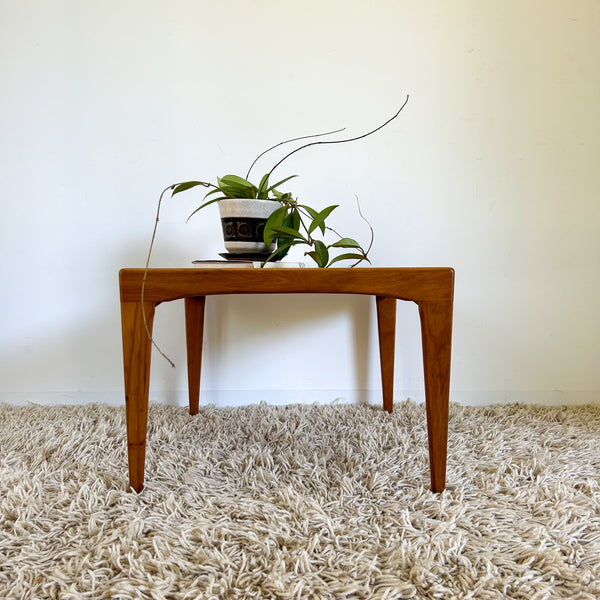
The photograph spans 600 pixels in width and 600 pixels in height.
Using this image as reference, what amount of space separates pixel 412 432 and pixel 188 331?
23.0 inches

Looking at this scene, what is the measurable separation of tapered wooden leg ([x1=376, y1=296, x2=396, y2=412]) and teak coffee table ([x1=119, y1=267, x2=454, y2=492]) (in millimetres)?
357

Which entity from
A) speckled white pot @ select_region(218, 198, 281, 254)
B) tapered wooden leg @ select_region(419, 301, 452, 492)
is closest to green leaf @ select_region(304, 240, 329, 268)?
speckled white pot @ select_region(218, 198, 281, 254)

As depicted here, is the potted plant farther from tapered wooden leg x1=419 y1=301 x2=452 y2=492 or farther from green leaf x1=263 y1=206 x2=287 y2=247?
tapered wooden leg x1=419 y1=301 x2=452 y2=492

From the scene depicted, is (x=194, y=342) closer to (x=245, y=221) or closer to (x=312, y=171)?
(x=245, y=221)

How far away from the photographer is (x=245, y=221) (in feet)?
2.38

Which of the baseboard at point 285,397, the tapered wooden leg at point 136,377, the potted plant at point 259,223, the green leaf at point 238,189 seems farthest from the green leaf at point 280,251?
the baseboard at point 285,397

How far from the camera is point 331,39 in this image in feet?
3.36

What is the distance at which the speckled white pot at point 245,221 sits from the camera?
2.35 feet

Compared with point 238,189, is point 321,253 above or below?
below

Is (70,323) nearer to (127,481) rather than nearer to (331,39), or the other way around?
(127,481)

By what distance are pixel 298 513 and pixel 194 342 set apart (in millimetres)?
535

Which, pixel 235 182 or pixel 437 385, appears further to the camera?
pixel 235 182

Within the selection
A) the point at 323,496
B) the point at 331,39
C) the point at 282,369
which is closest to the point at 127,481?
the point at 323,496

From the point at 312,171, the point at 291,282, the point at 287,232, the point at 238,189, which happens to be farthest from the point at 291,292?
the point at 312,171
